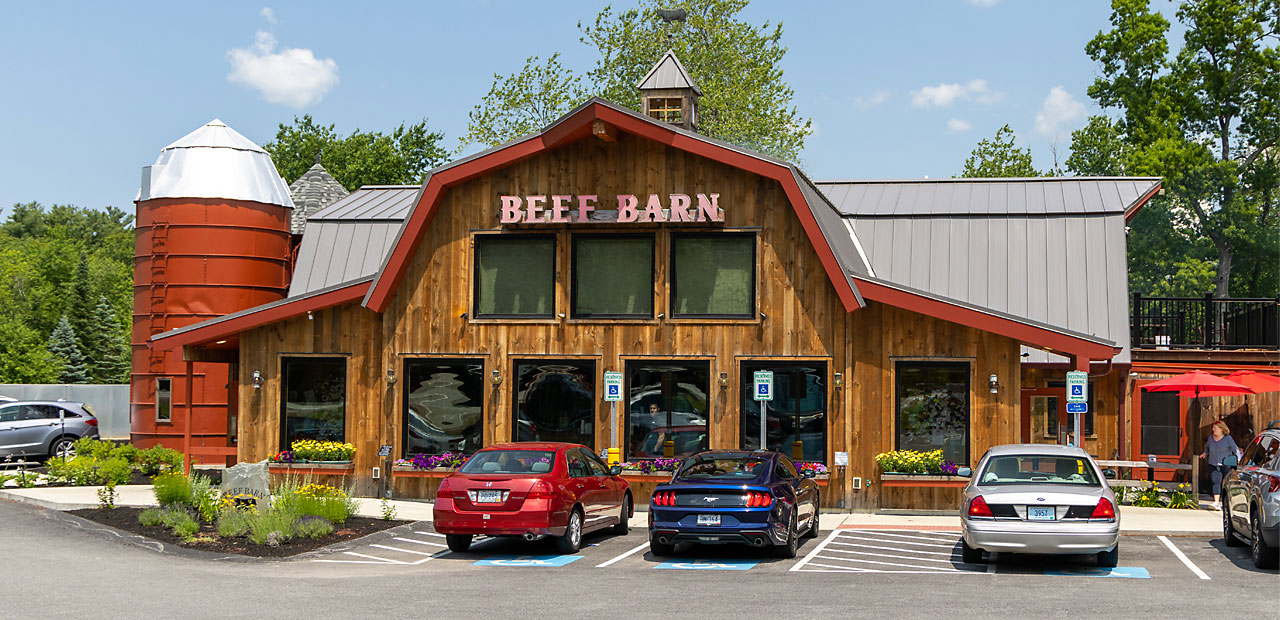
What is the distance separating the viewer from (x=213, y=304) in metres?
29.9

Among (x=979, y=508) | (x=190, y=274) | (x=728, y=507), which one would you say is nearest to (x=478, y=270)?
(x=190, y=274)

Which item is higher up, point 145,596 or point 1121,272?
point 1121,272

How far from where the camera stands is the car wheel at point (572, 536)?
55.4ft

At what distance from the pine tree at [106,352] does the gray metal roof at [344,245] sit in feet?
132

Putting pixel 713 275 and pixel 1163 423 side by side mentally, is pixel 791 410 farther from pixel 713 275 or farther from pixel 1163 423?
pixel 1163 423

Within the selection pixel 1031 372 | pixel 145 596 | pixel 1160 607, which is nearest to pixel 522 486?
pixel 145 596

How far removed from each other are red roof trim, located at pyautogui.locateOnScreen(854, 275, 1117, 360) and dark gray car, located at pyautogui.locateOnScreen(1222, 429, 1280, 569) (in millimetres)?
3881

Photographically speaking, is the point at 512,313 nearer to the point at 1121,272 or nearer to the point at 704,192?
the point at 704,192

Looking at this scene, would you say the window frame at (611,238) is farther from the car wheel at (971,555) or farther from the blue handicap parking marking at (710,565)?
the car wheel at (971,555)

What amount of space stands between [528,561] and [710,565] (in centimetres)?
242

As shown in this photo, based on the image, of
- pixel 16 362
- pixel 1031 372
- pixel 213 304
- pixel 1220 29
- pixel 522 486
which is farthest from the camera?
pixel 16 362

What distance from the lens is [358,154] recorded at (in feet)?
208

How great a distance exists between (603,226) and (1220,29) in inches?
1348

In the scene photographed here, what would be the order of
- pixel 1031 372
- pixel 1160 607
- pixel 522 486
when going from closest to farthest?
pixel 1160 607 → pixel 522 486 → pixel 1031 372
